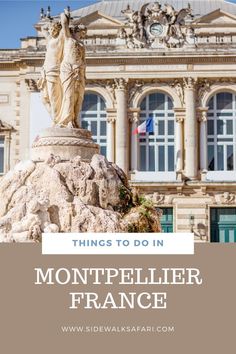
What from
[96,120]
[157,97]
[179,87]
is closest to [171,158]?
[157,97]

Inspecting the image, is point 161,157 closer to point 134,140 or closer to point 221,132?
point 134,140

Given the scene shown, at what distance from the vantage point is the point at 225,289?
38.5ft

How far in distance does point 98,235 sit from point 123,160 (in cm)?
3215

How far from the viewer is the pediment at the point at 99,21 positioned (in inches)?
1822

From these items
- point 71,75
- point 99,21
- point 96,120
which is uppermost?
point 99,21

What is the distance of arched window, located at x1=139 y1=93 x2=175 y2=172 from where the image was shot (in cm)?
4484

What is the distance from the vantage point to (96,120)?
45.2 metres

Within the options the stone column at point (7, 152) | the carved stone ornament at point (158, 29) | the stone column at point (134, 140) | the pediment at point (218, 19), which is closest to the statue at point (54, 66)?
the stone column at point (134, 140)

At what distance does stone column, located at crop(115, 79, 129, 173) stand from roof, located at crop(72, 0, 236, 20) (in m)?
6.95

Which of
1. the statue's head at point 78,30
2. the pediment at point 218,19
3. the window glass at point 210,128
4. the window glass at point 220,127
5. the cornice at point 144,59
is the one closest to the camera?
the statue's head at point 78,30

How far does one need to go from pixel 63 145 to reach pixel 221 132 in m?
25.6

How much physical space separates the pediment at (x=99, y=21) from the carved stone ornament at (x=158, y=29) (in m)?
1.20

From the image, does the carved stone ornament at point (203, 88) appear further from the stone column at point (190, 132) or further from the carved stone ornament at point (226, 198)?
the carved stone ornament at point (226, 198)

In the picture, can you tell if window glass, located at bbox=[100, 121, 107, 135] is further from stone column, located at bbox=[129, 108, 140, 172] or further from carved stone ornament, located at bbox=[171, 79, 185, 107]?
carved stone ornament, located at bbox=[171, 79, 185, 107]
